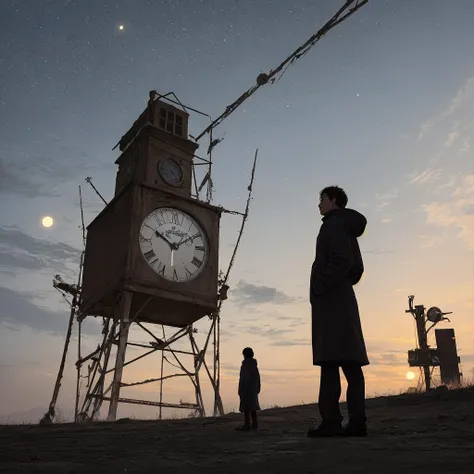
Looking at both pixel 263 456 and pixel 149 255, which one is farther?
pixel 149 255

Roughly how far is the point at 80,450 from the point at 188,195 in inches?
494

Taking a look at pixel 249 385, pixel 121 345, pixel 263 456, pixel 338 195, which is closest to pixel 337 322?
pixel 338 195

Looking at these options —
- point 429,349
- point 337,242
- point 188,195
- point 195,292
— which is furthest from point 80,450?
point 429,349

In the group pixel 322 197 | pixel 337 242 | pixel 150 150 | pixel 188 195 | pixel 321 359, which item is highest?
pixel 150 150

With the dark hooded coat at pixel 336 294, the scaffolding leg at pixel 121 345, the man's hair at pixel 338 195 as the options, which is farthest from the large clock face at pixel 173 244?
the dark hooded coat at pixel 336 294

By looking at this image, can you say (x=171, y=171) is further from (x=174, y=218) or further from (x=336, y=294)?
(x=336, y=294)

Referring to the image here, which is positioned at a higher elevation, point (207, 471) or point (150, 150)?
point (150, 150)

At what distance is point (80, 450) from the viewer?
14.8 ft

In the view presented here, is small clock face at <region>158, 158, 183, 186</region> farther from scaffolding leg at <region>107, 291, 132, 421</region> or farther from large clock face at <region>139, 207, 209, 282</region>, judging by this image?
scaffolding leg at <region>107, 291, 132, 421</region>

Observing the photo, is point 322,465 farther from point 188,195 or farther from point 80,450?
point 188,195

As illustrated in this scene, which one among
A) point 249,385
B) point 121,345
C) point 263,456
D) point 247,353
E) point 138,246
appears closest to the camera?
point 263,456

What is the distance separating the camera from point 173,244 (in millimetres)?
14961

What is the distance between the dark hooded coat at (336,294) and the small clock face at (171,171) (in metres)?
11.3

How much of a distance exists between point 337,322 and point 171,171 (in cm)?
1222
